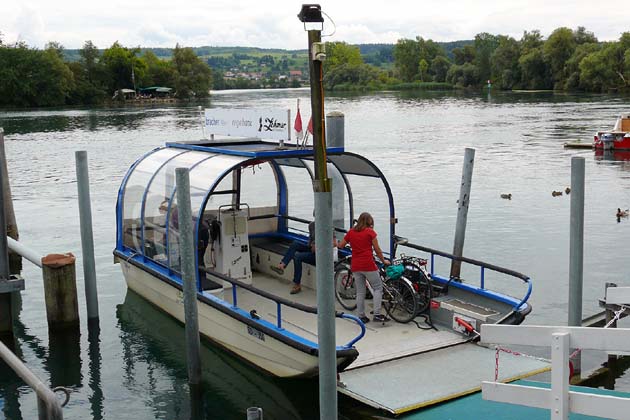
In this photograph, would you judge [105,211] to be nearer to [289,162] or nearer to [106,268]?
[106,268]

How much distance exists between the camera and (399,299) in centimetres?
1248

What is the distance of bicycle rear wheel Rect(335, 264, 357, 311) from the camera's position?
13.2 m

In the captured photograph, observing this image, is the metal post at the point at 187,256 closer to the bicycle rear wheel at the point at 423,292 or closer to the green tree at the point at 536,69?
the bicycle rear wheel at the point at 423,292

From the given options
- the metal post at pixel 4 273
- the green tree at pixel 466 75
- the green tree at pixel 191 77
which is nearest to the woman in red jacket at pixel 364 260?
the metal post at pixel 4 273

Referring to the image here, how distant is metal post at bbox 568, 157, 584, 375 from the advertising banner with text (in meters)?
5.10

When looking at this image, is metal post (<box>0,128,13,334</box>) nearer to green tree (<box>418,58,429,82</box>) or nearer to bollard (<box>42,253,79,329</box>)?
bollard (<box>42,253,79,329</box>)

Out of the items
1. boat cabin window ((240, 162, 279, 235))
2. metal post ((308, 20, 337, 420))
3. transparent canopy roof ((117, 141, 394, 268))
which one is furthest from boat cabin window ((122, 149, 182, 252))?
metal post ((308, 20, 337, 420))

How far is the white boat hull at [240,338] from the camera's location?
10.9 metres

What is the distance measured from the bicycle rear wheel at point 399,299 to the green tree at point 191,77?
13813 cm

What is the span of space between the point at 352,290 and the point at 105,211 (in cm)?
1854

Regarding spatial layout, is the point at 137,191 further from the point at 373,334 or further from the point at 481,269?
the point at 481,269

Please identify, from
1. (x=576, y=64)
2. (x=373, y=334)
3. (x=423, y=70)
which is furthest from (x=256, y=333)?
(x=423, y=70)

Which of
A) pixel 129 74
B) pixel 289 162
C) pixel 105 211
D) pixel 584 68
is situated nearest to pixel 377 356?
pixel 289 162

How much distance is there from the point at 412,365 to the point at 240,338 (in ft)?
9.34
